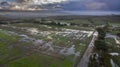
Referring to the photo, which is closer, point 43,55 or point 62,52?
point 43,55

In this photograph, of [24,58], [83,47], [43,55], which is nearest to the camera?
[24,58]

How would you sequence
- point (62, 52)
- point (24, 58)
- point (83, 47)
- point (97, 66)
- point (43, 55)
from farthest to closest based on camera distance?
point (83, 47)
point (62, 52)
point (43, 55)
point (24, 58)
point (97, 66)

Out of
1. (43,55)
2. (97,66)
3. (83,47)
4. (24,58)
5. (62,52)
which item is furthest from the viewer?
(83,47)

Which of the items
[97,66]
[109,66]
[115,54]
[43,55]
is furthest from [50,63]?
[115,54]

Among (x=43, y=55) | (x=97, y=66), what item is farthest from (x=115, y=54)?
(x=43, y=55)

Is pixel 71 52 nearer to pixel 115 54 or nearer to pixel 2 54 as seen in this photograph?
pixel 115 54

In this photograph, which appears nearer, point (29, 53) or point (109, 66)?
point (109, 66)

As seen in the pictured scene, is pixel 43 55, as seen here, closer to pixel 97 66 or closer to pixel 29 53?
pixel 29 53
